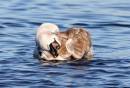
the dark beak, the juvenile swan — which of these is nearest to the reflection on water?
the juvenile swan

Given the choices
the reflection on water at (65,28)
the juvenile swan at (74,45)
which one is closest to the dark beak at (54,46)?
the juvenile swan at (74,45)

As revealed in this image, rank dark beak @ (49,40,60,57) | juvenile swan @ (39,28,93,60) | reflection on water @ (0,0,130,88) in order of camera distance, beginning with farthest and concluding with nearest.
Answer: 1. juvenile swan @ (39,28,93,60)
2. dark beak @ (49,40,60,57)
3. reflection on water @ (0,0,130,88)

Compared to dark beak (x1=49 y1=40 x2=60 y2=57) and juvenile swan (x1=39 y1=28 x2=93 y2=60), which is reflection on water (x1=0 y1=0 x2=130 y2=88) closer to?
juvenile swan (x1=39 y1=28 x2=93 y2=60)

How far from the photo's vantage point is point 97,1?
1834cm

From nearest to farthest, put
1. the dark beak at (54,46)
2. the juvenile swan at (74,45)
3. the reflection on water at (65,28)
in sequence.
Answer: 1. the reflection on water at (65,28)
2. the dark beak at (54,46)
3. the juvenile swan at (74,45)

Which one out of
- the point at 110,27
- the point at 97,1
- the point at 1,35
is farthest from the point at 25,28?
the point at 97,1

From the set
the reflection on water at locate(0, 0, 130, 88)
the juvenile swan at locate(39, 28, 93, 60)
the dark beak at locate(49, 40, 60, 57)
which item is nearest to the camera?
the reflection on water at locate(0, 0, 130, 88)

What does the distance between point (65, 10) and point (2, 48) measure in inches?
199

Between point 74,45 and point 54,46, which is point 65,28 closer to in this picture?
point 74,45

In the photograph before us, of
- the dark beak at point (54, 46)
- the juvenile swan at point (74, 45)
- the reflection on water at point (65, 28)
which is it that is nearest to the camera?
the reflection on water at point (65, 28)

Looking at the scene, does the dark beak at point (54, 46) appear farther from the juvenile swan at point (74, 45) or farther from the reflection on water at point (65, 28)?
the reflection on water at point (65, 28)

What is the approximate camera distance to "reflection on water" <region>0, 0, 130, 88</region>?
1014 cm

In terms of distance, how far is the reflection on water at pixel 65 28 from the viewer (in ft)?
33.3

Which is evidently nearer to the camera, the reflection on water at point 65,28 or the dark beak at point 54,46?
the reflection on water at point 65,28
